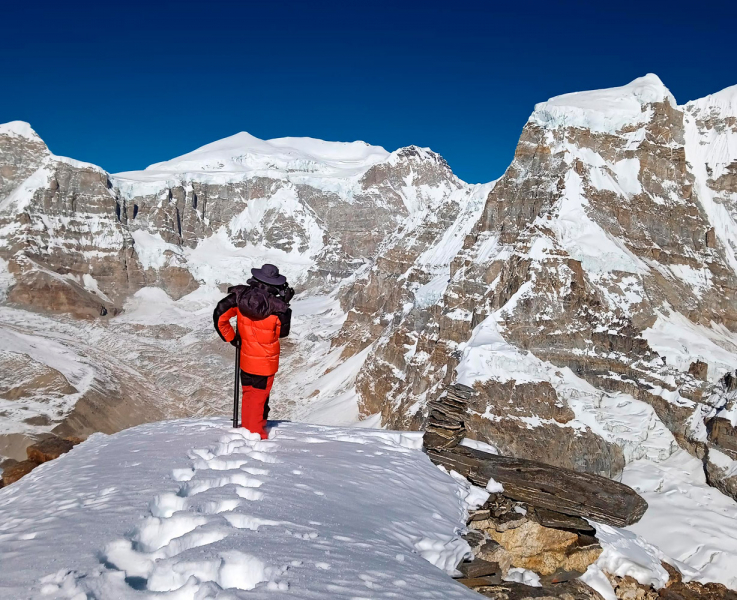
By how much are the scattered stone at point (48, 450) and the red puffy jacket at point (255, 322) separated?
517 cm

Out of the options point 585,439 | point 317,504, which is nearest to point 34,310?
point 585,439

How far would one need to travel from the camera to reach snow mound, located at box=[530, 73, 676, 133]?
84375mm

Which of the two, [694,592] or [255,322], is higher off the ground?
[255,322]

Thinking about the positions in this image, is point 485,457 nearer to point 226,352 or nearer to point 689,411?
point 689,411

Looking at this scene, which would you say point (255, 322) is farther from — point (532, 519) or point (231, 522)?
point (532, 519)

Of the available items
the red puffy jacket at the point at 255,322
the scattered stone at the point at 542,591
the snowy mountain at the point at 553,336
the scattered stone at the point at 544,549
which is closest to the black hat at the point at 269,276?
the red puffy jacket at the point at 255,322

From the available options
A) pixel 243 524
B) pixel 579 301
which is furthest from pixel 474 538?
pixel 579 301

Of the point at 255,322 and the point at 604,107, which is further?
the point at 604,107

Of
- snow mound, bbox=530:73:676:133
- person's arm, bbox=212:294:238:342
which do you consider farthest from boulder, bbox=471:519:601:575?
snow mound, bbox=530:73:676:133

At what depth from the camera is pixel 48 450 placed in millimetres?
13750

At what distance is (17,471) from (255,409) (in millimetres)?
5868

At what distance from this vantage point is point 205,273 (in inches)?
7594

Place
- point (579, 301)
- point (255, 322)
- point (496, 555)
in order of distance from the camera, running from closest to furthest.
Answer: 1. point (496, 555)
2. point (255, 322)
3. point (579, 301)

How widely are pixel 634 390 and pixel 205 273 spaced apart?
156 meters
